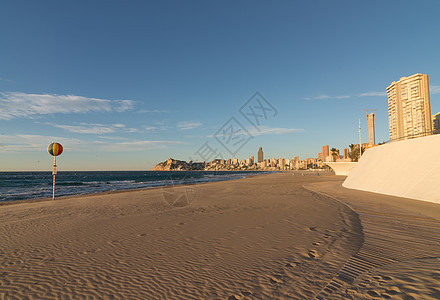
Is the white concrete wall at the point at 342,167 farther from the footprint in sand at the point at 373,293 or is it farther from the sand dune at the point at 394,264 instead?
the footprint in sand at the point at 373,293

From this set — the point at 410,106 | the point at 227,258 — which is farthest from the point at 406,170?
the point at 410,106

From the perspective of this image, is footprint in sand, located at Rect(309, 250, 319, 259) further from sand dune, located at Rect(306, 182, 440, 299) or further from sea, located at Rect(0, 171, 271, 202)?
sea, located at Rect(0, 171, 271, 202)

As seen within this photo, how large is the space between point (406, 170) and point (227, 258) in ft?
52.6

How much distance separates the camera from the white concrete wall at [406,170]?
12.5 meters

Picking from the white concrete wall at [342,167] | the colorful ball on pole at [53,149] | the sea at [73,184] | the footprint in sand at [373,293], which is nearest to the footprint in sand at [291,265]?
the footprint in sand at [373,293]

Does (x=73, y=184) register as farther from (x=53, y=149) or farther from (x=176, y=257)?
(x=176, y=257)

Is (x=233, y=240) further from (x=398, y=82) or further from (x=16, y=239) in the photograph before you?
(x=398, y=82)

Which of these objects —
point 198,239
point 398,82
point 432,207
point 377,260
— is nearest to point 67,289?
point 198,239

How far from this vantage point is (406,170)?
1452 centimetres

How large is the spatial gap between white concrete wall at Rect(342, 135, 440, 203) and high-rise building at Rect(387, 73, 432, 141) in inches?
2083

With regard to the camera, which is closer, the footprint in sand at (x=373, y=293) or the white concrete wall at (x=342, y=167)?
the footprint in sand at (x=373, y=293)

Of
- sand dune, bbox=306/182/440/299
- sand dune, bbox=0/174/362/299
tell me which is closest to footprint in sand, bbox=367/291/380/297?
sand dune, bbox=306/182/440/299

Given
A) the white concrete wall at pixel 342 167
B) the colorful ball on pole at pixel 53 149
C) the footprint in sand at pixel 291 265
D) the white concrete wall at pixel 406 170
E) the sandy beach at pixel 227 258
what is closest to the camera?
the sandy beach at pixel 227 258

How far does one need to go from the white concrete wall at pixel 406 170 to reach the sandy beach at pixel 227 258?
192 inches
